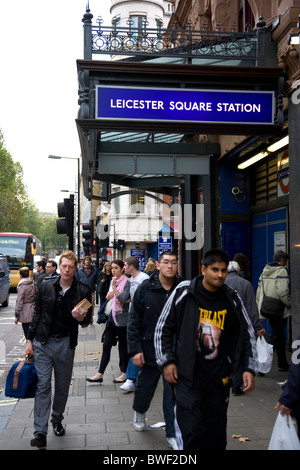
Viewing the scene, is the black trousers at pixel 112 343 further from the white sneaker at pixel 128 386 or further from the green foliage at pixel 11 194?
the green foliage at pixel 11 194

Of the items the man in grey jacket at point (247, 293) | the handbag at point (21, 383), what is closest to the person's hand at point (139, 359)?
the handbag at point (21, 383)

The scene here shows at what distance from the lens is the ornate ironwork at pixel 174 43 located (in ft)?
27.2

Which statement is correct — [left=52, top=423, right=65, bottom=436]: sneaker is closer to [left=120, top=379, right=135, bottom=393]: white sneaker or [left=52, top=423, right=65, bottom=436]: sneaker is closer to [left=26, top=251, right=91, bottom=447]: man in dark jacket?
[left=26, top=251, right=91, bottom=447]: man in dark jacket

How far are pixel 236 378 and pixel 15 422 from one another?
3.04 m

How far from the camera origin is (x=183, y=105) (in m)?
7.82

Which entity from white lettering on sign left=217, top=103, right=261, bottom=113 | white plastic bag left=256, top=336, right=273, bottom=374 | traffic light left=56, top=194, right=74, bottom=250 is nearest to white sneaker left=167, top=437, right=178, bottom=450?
white plastic bag left=256, top=336, right=273, bottom=374

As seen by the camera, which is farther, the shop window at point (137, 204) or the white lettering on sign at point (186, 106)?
the shop window at point (137, 204)

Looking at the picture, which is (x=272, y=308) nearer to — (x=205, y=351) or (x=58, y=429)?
(x=58, y=429)

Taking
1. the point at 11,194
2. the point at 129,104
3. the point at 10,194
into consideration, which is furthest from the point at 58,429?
the point at 11,194

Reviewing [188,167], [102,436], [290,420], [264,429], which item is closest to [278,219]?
[188,167]

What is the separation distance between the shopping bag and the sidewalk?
159cm

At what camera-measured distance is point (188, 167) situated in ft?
37.8

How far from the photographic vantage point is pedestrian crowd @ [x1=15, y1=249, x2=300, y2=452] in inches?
152

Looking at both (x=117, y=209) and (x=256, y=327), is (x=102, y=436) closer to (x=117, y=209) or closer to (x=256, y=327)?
(x=256, y=327)
